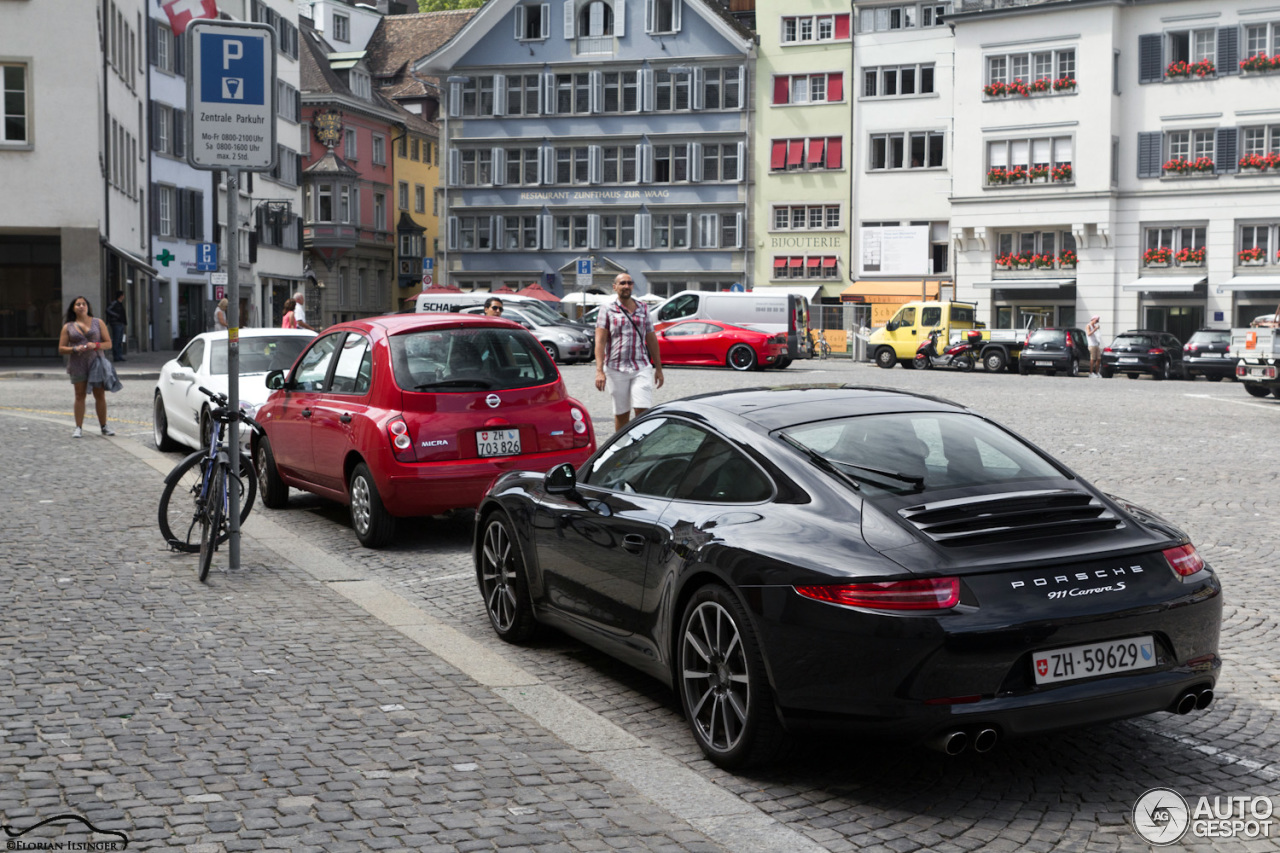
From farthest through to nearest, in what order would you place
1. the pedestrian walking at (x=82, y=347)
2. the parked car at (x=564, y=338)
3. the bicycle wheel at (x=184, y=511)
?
the parked car at (x=564, y=338)
the pedestrian walking at (x=82, y=347)
the bicycle wheel at (x=184, y=511)

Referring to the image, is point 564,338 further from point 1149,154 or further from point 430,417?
point 430,417

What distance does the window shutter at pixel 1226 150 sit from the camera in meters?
53.5

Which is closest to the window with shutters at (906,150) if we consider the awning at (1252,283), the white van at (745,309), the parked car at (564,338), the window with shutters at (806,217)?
the window with shutters at (806,217)

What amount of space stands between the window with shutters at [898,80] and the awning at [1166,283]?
13040 mm

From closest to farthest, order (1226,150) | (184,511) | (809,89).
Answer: (184,511), (1226,150), (809,89)

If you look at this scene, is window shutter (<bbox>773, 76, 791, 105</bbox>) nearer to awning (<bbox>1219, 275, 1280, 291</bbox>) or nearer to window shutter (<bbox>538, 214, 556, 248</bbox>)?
window shutter (<bbox>538, 214, 556, 248</bbox>)

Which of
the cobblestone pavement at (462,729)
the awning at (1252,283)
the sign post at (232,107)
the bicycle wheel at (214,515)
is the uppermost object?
the awning at (1252,283)

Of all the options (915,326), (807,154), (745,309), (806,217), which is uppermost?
(807,154)

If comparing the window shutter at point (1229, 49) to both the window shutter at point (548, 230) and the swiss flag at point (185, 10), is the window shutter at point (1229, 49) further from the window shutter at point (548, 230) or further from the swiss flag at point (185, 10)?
the swiss flag at point (185, 10)

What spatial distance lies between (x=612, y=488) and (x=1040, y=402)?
2055 centimetres

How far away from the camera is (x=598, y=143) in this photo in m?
70.3

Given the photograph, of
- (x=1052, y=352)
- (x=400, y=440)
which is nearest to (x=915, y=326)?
(x=1052, y=352)

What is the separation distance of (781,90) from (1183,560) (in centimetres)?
6357

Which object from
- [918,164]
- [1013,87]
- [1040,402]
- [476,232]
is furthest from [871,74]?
[1040,402]
